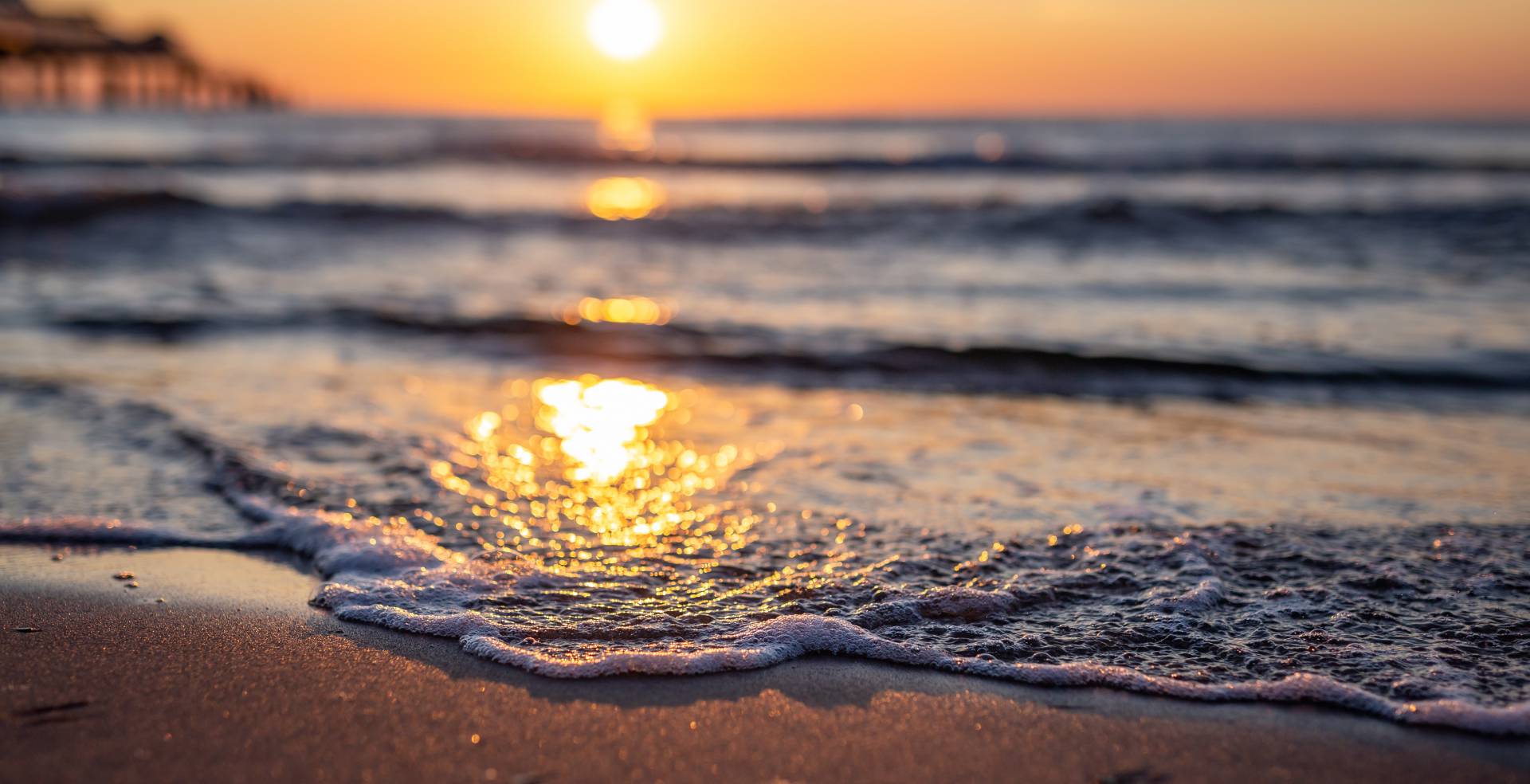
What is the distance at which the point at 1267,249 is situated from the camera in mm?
10711

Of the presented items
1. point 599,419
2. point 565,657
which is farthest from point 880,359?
point 565,657

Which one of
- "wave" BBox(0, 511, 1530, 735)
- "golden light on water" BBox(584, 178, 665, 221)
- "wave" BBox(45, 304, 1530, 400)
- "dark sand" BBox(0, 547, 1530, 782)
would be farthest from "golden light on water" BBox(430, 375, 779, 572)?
"golden light on water" BBox(584, 178, 665, 221)

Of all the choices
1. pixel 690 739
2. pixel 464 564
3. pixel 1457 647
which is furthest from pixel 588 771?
pixel 1457 647

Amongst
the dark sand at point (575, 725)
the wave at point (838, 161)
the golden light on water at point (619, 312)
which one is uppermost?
the wave at point (838, 161)

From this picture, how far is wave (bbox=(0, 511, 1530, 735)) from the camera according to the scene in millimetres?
2311

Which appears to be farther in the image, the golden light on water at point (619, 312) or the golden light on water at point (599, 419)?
the golden light on water at point (619, 312)

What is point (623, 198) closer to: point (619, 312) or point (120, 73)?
point (619, 312)

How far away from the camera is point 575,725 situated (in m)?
2.18

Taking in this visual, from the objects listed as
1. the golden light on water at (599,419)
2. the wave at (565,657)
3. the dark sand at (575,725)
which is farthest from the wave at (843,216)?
the dark sand at (575,725)

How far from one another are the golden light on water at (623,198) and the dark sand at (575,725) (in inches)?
434

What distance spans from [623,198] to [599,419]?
529 inches

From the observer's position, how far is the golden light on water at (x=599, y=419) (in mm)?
4086

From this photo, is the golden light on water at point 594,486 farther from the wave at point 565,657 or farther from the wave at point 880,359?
the wave at point 880,359

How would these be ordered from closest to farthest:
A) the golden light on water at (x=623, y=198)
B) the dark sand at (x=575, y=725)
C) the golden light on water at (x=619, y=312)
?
the dark sand at (x=575, y=725), the golden light on water at (x=619, y=312), the golden light on water at (x=623, y=198)
